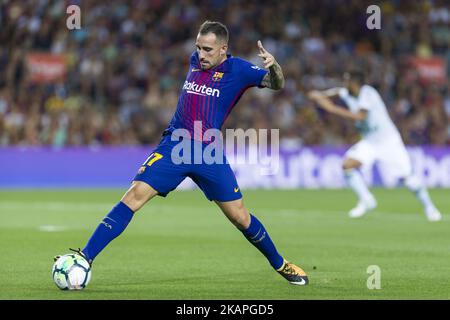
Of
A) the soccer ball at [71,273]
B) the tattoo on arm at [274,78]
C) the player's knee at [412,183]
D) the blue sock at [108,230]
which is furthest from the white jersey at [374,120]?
the soccer ball at [71,273]

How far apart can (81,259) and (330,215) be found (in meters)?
9.96

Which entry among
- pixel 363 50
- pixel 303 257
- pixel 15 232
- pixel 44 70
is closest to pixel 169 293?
pixel 303 257

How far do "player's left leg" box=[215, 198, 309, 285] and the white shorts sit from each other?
27.8 ft

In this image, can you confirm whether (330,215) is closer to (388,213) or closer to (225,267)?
(388,213)

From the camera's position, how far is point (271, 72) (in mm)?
9586

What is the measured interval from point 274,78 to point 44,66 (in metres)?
16.6

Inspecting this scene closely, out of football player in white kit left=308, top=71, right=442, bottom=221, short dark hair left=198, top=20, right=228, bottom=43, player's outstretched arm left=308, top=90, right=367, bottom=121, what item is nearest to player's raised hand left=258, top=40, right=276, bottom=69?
short dark hair left=198, top=20, right=228, bottom=43

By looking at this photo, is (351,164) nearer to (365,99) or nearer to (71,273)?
(365,99)

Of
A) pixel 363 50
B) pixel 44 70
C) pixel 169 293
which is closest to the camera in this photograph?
pixel 169 293

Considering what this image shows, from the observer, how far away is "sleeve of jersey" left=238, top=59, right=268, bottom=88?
9.80 metres

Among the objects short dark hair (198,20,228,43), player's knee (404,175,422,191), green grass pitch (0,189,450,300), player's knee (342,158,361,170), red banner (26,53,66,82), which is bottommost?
green grass pitch (0,189,450,300)

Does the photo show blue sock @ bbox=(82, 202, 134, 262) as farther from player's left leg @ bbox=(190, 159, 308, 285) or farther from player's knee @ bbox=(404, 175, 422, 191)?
player's knee @ bbox=(404, 175, 422, 191)
